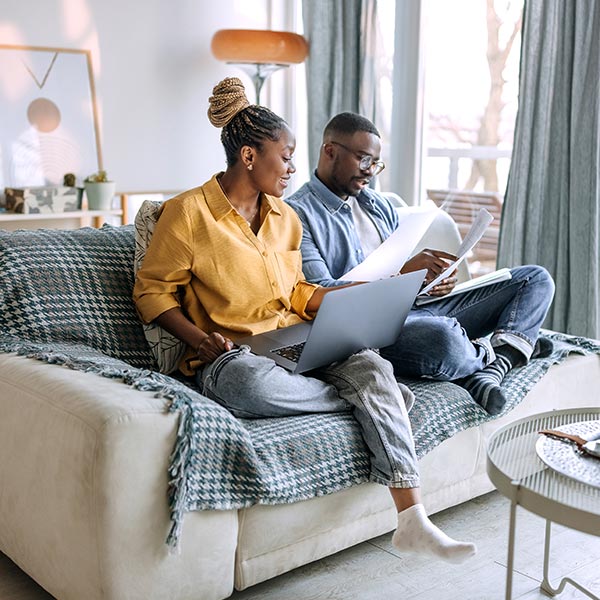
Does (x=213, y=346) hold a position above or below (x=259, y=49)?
below

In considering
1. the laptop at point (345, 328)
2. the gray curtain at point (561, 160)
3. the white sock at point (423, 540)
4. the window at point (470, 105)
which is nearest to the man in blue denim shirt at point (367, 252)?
the laptop at point (345, 328)

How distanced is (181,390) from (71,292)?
543 millimetres

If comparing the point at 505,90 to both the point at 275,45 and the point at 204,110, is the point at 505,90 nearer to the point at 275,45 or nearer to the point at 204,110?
the point at 275,45

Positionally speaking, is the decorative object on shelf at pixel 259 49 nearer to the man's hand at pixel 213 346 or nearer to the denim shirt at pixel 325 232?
the denim shirt at pixel 325 232

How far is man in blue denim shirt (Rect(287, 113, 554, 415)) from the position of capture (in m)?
2.36

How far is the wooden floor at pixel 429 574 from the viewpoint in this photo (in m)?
1.84

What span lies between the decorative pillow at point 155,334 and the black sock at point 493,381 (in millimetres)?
731

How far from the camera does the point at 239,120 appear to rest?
218 cm

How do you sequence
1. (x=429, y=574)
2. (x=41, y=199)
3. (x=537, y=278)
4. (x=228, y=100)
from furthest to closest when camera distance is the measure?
(x=41, y=199)
(x=537, y=278)
(x=228, y=100)
(x=429, y=574)

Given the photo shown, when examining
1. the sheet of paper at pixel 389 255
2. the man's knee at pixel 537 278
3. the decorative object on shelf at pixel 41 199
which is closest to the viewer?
the sheet of paper at pixel 389 255

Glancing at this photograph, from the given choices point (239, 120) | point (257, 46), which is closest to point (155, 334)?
point (239, 120)

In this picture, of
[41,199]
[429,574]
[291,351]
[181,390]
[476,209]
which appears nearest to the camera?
[181,390]

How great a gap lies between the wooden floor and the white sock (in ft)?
0.46

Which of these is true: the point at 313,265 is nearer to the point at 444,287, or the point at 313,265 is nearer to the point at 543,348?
the point at 444,287
